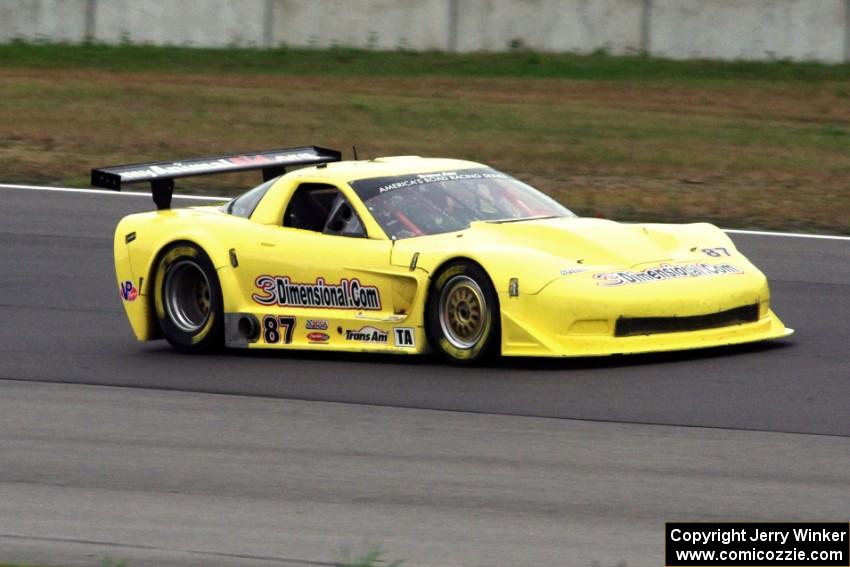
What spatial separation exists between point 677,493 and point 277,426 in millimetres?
Answer: 2333

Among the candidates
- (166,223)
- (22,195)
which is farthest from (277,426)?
(22,195)

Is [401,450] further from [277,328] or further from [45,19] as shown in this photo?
[45,19]

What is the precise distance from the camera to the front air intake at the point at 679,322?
31.6ft

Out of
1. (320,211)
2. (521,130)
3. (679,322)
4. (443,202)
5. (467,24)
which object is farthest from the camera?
(467,24)

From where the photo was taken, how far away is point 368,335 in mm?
10273

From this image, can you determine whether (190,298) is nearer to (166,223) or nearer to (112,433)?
(166,223)

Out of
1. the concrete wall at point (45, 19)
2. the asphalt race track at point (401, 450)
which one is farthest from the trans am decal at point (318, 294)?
the concrete wall at point (45, 19)

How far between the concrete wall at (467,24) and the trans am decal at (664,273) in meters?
18.5

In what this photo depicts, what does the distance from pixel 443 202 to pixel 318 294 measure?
36.9 inches

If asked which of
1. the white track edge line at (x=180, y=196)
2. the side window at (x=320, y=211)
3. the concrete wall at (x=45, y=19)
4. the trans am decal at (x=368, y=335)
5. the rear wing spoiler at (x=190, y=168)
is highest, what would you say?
the concrete wall at (x=45, y=19)

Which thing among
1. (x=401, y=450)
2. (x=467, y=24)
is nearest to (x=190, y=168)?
(x=401, y=450)

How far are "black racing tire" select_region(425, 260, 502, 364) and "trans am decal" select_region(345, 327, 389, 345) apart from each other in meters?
0.32

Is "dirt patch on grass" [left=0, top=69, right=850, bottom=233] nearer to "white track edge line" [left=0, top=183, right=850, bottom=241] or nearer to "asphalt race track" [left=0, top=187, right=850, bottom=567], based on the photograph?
"white track edge line" [left=0, top=183, right=850, bottom=241]

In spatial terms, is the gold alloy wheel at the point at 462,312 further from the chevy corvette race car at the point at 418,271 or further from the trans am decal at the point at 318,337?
the trans am decal at the point at 318,337
